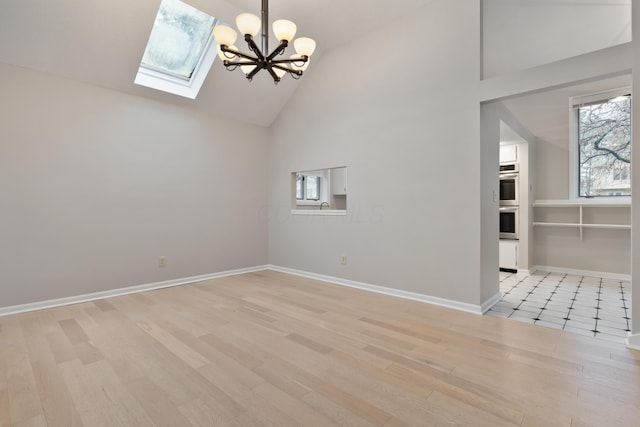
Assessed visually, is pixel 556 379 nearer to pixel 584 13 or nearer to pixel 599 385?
pixel 599 385

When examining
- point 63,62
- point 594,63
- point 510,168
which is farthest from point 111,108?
point 510,168

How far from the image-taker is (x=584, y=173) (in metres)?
4.91

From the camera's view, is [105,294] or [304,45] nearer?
[304,45]

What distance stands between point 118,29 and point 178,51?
0.80 m

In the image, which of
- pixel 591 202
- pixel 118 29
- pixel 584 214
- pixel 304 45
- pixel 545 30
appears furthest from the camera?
pixel 584 214

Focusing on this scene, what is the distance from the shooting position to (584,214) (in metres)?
4.81

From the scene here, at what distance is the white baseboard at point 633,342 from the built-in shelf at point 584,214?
9.80 ft

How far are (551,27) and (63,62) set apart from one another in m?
5.20

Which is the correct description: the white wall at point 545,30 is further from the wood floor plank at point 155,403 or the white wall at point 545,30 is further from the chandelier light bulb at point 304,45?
the wood floor plank at point 155,403

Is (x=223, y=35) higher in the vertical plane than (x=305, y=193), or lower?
higher

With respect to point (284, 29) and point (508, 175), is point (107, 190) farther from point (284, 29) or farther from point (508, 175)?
point (508, 175)

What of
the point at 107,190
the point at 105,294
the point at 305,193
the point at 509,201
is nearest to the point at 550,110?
the point at 509,201

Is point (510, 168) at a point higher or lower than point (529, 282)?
higher

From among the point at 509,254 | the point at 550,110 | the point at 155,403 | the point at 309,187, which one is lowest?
the point at 155,403
